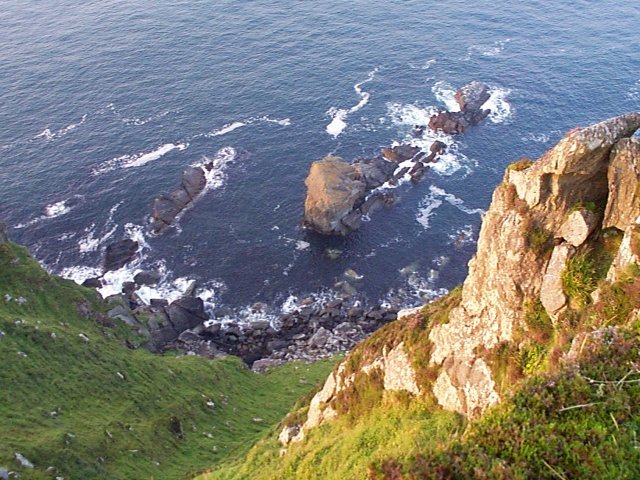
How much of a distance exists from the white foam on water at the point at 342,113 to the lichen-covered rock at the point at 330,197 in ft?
76.3

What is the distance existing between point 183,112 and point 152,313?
207ft

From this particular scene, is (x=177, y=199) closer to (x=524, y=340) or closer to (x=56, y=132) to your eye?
(x=56, y=132)

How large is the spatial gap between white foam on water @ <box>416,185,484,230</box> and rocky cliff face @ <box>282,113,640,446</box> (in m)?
71.5

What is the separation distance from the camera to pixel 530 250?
107ft

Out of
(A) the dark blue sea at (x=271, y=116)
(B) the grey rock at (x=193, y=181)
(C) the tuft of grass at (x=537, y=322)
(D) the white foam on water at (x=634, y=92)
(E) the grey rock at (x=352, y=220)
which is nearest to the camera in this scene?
(C) the tuft of grass at (x=537, y=322)

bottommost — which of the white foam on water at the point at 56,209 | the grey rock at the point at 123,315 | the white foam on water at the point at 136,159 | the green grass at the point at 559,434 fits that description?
the grey rock at the point at 123,315

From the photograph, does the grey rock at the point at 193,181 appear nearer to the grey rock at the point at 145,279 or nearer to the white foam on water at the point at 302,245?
the grey rock at the point at 145,279

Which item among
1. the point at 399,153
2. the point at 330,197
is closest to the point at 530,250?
the point at 330,197

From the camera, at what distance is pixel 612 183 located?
1184 inches

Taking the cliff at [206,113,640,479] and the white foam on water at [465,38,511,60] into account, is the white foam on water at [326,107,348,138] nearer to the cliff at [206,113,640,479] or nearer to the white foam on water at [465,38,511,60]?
the white foam on water at [465,38,511,60]

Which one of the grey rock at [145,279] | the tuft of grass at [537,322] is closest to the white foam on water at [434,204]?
the grey rock at [145,279]

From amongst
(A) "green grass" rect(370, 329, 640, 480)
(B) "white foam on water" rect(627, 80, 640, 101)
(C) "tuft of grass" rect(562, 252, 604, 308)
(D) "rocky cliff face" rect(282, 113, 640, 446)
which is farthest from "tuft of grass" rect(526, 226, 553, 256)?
(B) "white foam on water" rect(627, 80, 640, 101)

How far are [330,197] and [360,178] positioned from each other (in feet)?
35.6

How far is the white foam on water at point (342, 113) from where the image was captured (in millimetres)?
132250
